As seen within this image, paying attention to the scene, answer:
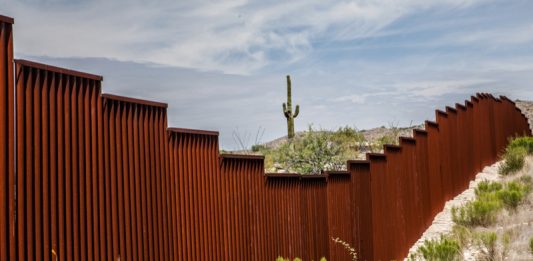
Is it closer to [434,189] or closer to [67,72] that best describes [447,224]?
[434,189]

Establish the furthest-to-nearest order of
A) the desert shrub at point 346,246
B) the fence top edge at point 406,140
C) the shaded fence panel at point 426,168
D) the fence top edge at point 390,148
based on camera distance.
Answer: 1. the fence top edge at point 406,140
2. the fence top edge at point 390,148
3. the shaded fence panel at point 426,168
4. the desert shrub at point 346,246

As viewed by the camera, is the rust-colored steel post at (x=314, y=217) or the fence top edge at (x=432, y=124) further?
the fence top edge at (x=432, y=124)

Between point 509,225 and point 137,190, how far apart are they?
10.2 m

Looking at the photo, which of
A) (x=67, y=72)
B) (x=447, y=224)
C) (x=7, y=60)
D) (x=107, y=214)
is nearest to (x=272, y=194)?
(x=107, y=214)

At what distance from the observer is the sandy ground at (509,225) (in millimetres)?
12901

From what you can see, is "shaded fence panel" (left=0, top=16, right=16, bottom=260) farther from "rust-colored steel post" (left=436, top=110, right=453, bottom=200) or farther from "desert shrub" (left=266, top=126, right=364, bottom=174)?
"rust-colored steel post" (left=436, top=110, right=453, bottom=200)

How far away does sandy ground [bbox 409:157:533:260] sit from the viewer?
42.3 ft

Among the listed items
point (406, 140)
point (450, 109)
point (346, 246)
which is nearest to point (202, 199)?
point (346, 246)

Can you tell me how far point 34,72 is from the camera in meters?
6.35

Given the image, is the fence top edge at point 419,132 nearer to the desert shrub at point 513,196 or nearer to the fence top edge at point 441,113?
the fence top edge at point 441,113

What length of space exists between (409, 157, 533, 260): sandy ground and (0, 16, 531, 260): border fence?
2.38 meters

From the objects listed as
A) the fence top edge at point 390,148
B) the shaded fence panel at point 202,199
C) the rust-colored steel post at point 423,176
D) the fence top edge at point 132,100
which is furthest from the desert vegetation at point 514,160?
the fence top edge at point 132,100

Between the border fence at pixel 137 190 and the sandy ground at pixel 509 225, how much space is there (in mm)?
2377

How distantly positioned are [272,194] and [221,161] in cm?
141
